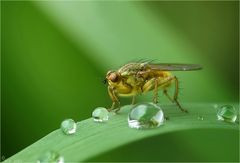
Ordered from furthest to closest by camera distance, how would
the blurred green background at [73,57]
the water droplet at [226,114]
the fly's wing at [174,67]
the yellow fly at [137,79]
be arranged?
the blurred green background at [73,57] < the yellow fly at [137,79] < the fly's wing at [174,67] < the water droplet at [226,114]

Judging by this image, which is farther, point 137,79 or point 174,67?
point 137,79

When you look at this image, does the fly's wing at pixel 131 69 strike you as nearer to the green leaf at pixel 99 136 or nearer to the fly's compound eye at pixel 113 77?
the fly's compound eye at pixel 113 77

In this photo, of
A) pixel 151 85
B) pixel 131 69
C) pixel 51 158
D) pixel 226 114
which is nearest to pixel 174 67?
pixel 151 85

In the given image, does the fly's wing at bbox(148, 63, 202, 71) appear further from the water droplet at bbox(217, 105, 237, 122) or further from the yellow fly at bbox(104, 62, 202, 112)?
the water droplet at bbox(217, 105, 237, 122)

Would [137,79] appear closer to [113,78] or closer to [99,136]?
[113,78]

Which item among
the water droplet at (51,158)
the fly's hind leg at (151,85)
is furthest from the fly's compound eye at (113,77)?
the water droplet at (51,158)

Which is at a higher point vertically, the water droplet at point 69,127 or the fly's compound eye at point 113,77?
the fly's compound eye at point 113,77
